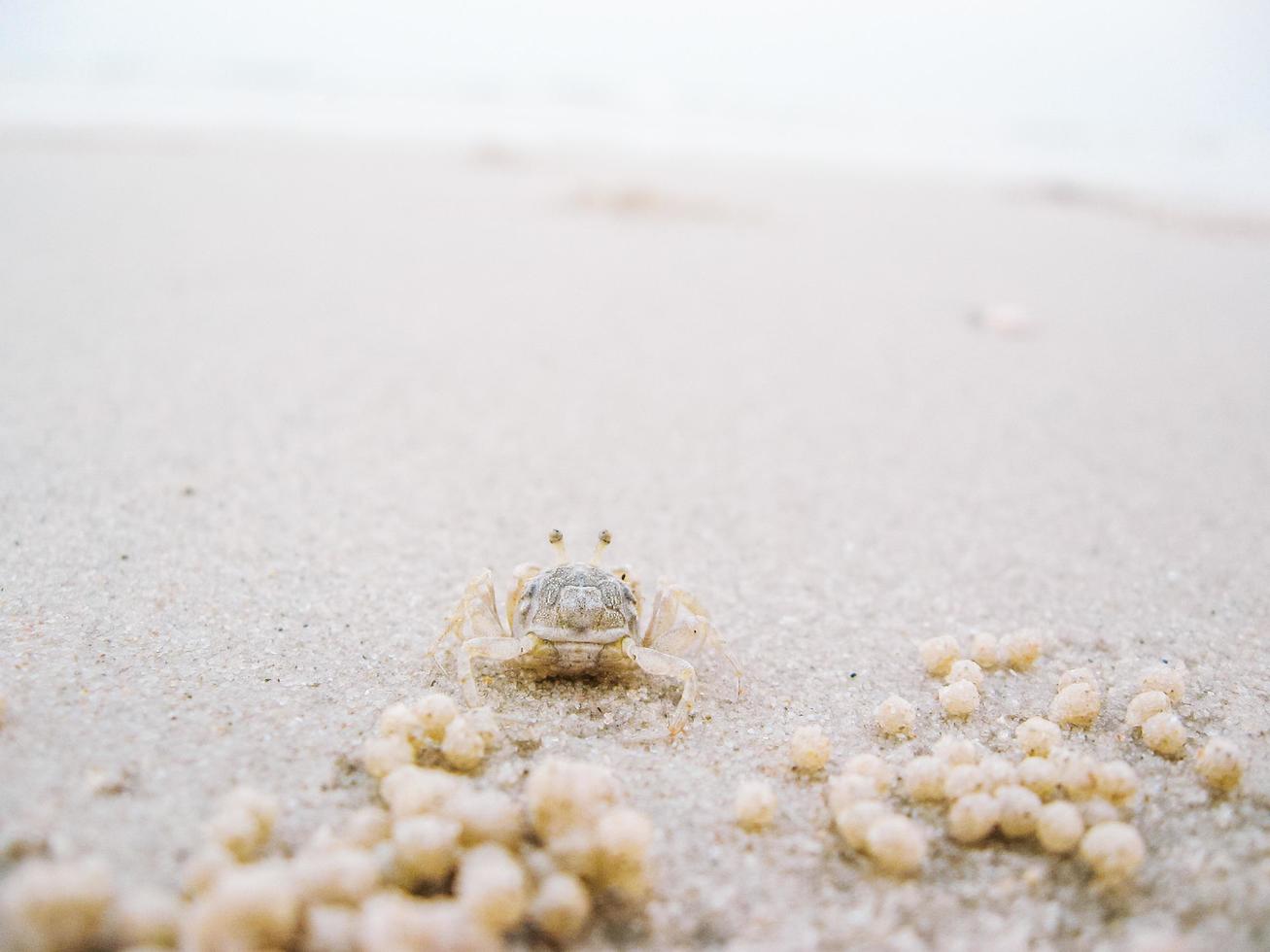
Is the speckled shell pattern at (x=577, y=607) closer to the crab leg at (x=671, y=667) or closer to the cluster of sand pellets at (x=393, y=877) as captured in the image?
the crab leg at (x=671, y=667)

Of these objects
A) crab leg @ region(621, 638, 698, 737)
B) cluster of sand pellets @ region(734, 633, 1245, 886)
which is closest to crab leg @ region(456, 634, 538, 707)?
crab leg @ region(621, 638, 698, 737)

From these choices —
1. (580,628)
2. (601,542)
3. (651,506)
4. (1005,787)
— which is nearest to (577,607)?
(580,628)

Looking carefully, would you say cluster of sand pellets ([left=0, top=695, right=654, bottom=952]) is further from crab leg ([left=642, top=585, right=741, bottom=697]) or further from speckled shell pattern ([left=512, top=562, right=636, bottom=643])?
crab leg ([left=642, top=585, right=741, bottom=697])

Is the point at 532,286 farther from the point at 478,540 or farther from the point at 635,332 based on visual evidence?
the point at 478,540

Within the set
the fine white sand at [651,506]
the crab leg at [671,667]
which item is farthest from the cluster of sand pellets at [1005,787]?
the crab leg at [671,667]

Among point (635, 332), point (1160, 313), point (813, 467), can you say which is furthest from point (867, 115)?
point (813, 467)

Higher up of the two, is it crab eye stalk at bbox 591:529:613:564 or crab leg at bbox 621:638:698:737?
crab eye stalk at bbox 591:529:613:564
